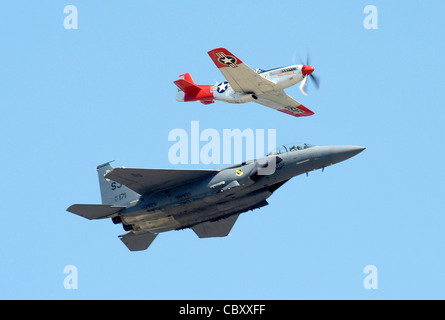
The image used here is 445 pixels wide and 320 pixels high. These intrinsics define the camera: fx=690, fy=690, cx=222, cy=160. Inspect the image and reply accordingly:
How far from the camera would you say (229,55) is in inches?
1474

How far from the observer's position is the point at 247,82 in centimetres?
3834

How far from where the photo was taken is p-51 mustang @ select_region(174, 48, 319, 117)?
37.7 m

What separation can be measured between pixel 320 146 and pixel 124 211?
379 inches

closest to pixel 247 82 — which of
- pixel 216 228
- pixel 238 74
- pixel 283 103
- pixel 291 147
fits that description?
pixel 238 74

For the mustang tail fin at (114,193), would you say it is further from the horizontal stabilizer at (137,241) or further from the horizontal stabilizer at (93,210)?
the horizontal stabilizer at (137,241)

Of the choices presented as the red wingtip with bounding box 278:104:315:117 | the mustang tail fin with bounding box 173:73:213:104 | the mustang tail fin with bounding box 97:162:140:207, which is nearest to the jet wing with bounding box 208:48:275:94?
the mustang tail fin with bounding box 173:73:213:104

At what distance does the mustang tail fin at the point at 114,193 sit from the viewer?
3306 cm

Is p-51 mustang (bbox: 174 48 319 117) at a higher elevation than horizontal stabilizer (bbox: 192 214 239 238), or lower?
higher

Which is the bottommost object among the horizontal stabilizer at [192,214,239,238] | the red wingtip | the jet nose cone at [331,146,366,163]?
the horizontal stabilizer at [192,214,239,238]

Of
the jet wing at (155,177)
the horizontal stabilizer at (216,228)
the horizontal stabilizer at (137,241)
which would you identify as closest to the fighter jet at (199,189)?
the jet wing at (155,177)

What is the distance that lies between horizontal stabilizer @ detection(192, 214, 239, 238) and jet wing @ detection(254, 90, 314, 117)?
27.6 feet

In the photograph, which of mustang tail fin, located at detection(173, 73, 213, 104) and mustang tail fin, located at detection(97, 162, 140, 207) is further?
mustang tail fin, located at detection(173, 73, 213, 104)

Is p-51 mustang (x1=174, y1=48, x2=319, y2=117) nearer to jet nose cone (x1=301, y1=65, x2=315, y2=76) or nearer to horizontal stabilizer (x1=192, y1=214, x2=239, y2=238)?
A: jet nose cone (x1=301, y1=65, x2=315, y2=76)

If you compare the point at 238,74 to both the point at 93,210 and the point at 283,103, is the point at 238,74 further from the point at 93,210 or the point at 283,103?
the point at 93,210
